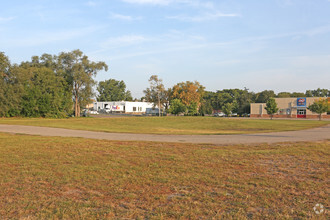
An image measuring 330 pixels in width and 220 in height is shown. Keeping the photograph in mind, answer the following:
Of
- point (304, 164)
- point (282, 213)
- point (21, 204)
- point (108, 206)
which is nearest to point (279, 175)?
point (304, 164)

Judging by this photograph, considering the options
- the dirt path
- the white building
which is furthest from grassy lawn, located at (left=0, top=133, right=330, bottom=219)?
the white building

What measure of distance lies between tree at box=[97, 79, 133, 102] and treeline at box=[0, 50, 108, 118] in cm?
9404

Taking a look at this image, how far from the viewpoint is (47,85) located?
60094 mm

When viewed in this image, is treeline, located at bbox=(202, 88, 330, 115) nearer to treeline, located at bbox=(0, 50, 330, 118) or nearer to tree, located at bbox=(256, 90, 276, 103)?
tree, located at bbox=(256, 90, 276, 103)

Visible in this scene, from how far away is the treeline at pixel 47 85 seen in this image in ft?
177

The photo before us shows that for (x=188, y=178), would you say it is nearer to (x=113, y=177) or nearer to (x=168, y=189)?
(x=168, y=189)

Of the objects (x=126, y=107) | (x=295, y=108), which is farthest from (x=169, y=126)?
(x=126, y=107)

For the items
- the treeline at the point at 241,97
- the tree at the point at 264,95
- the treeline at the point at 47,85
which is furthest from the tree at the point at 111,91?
the treeline at the point at 47,85

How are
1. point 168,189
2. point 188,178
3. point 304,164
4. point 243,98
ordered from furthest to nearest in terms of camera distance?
point 243,98 < point 304,164 < point 188,178 < point 168,189

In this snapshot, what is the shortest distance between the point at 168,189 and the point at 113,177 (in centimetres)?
174

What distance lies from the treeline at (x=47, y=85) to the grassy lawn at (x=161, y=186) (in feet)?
164

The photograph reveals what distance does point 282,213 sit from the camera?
185 inches

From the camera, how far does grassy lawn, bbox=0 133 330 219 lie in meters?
4.76

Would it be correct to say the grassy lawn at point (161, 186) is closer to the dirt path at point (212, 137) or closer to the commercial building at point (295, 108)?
the dirt path at point (212, 137)
